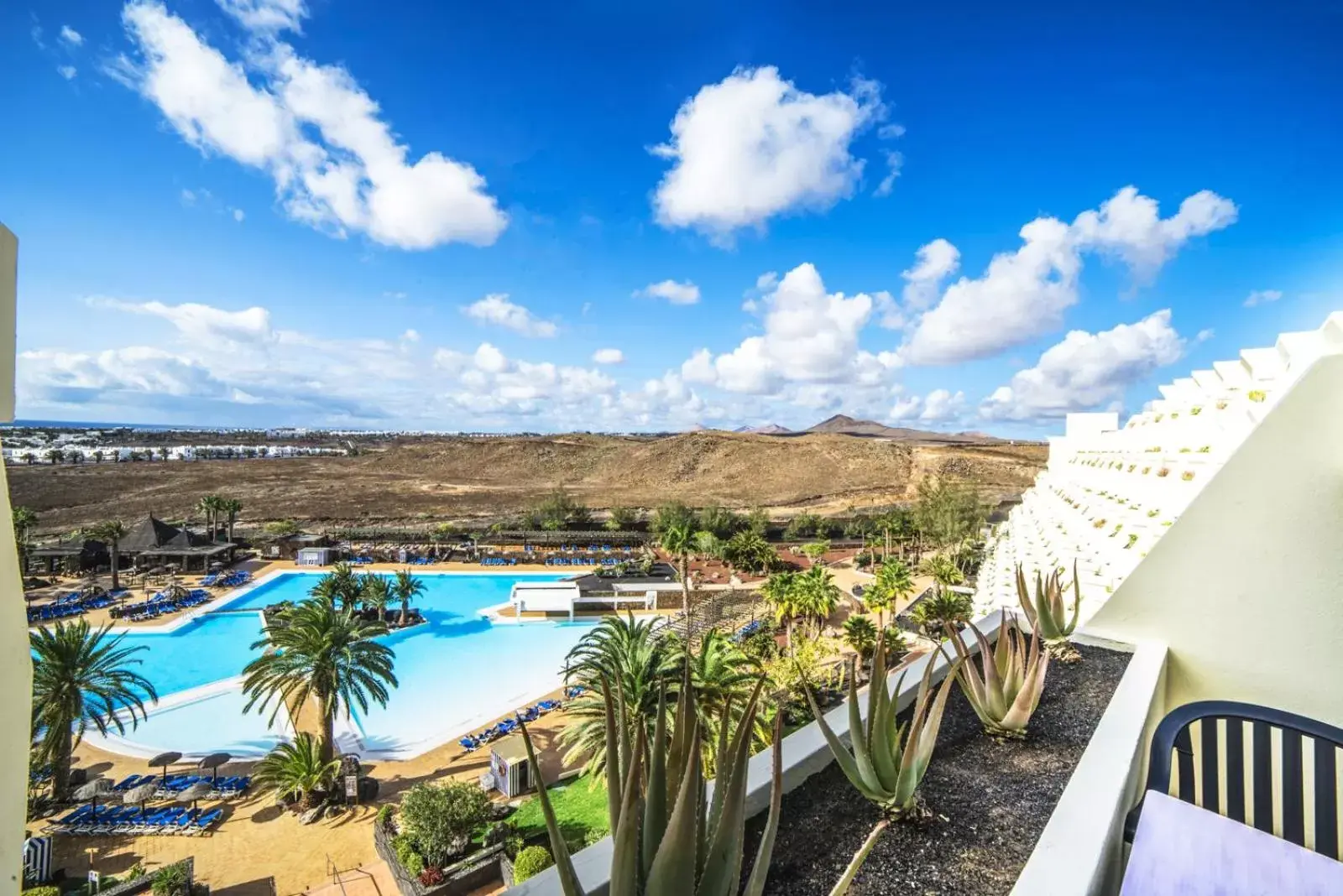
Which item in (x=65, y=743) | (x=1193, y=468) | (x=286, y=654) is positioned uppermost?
(x=1193, y=468)

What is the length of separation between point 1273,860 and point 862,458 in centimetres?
7545

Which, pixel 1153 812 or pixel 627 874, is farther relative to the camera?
pixel 1153 812

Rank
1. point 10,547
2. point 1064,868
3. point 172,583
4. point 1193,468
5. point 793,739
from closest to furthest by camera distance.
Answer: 1. point 10,547
2. point 1064,868
3. point 793,739
4. point 1193,468
5. point 172,583

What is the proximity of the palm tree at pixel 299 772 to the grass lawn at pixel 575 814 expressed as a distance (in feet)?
13.1

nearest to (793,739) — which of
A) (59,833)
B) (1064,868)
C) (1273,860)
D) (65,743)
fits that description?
(1064,868)

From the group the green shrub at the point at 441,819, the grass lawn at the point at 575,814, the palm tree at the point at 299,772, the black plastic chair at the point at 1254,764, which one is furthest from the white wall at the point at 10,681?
the palm tree at the point at 299,772

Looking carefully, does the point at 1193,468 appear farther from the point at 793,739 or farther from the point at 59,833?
the point at 59,833

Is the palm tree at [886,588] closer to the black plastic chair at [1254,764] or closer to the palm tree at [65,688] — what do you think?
the black plastic chair at [1254,764]

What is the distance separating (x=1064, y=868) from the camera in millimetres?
1925

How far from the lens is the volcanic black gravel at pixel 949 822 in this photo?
218 centimetres

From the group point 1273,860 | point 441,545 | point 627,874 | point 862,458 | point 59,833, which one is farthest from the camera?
point 862,458

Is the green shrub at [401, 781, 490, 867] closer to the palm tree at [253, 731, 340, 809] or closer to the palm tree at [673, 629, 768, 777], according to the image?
the palm tree at [253, 731, 340, 809]

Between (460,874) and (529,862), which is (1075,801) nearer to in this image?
(529,862)

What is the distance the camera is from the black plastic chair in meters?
2.21
